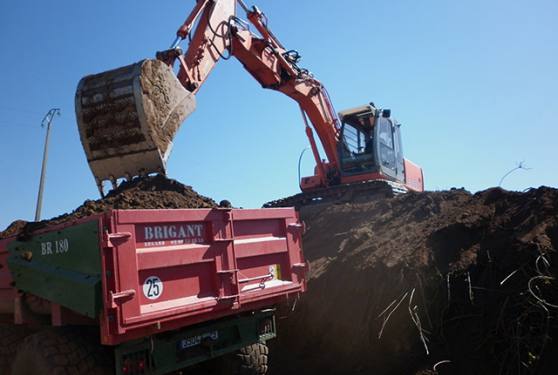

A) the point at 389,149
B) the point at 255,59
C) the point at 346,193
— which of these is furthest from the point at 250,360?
the point at 389,149

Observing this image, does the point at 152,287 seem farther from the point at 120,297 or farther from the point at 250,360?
the point at 250,360

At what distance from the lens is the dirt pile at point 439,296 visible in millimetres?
4977

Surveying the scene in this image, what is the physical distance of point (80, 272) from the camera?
3918 millimetres

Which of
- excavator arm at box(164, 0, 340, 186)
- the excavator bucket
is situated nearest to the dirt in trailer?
the excavator bucket

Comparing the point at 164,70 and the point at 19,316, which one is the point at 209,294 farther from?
the point at 164,70

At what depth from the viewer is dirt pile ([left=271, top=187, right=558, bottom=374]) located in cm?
498

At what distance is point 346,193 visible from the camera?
12.0 metres

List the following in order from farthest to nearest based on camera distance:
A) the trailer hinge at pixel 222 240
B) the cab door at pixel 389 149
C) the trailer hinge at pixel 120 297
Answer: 1. the cab door at pixel 389 149
2. the trailer hinge at pixel 222 240
3. the trailer hinge at pixel 120 297

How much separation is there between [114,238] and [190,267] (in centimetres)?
80

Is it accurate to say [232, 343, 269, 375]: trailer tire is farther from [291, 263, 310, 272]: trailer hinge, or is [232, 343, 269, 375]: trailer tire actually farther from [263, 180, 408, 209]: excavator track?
[263, 180, 408, 209]: excavator track

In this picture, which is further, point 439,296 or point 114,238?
point 439,296

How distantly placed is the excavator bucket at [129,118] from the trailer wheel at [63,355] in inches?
105

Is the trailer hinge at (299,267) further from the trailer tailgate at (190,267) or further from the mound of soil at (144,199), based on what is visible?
the mound of soil at (144,199)

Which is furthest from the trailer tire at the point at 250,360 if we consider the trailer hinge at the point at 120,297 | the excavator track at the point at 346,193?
the excavator track at the point at 346,193
